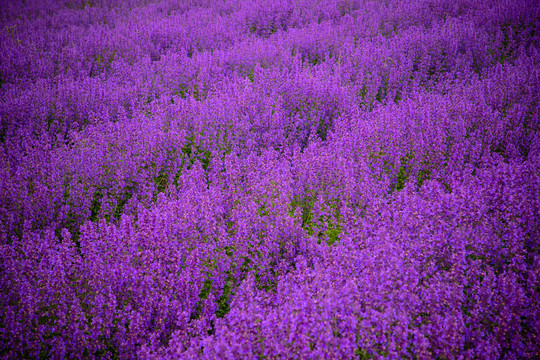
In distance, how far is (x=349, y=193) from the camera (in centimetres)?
340

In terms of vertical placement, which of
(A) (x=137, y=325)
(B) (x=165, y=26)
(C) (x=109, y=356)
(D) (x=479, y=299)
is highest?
(B) (x=165, y=26)

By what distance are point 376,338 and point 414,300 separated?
383 mm

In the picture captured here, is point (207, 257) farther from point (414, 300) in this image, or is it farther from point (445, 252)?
point (445, 252)

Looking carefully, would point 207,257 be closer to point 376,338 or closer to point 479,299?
point 376,338

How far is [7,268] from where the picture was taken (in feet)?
8.39

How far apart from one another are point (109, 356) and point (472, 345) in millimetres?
2340

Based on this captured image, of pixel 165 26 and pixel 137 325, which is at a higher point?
pixel 165 26

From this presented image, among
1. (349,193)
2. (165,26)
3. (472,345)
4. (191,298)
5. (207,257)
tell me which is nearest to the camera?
(472,345)

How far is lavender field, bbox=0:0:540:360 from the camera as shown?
220 centimetres

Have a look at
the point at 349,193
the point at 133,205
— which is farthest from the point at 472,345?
the point at 133,205

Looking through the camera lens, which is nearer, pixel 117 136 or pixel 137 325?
pixel 137 325

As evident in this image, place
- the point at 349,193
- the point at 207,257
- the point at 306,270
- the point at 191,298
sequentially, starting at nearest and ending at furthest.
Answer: the point at 306,270 < the point at 191,298 < the point at 207,257 < the point at 349,193

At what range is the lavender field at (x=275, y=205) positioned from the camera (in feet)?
7.22

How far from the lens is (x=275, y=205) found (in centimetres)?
335
